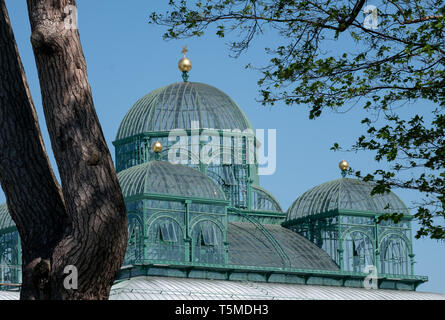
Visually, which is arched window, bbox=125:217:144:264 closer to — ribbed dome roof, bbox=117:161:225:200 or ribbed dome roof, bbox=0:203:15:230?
ribbed dome roof, bbox=117:161:225:200

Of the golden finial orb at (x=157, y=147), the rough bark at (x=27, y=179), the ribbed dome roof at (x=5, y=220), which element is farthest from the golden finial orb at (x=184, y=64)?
the rough bark at (x=27, y=179)

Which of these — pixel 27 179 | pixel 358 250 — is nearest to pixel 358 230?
pixel 358 250

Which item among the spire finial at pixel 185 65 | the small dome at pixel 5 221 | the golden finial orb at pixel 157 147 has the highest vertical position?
the spire finial at pixel 185 65

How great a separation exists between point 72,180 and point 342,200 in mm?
39545

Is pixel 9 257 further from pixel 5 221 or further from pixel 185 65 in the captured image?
pixel 185 65

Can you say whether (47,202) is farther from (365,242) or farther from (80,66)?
(365,242)

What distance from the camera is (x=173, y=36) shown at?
18.2 meters

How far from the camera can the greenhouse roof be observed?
48.5 metres

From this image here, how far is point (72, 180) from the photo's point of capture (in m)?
13.0

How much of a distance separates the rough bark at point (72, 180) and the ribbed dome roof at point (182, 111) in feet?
130

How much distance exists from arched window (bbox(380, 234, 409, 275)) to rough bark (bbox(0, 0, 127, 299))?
128 feet

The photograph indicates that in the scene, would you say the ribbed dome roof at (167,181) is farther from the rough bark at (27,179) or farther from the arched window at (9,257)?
the rough bark at (27,179)

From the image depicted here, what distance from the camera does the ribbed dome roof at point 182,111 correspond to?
5325 centimetres

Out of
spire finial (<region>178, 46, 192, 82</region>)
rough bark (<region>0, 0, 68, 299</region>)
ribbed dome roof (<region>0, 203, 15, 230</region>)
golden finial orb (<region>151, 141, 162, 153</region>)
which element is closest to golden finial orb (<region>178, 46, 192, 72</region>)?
spire finial (<region>178, 46, 192, 82</region>)
